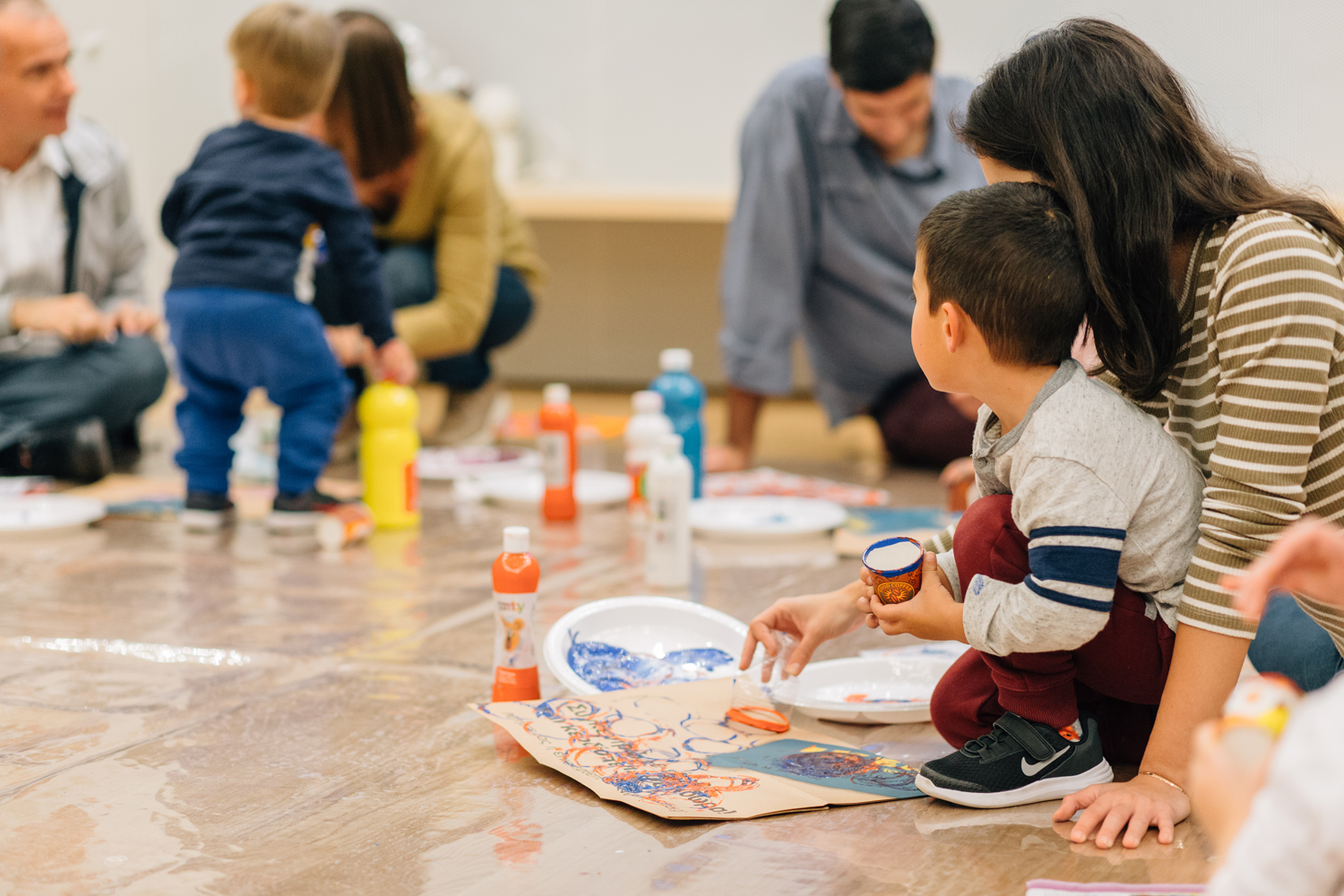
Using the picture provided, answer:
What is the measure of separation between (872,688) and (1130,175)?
2.15ft

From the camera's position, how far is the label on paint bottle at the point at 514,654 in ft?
4.66

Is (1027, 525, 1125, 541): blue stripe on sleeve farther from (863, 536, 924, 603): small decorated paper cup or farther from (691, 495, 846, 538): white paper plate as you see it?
(691, 495, 846, 538): white paper plate

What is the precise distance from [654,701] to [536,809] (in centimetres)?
25

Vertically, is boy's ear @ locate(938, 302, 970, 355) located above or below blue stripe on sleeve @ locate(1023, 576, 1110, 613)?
above

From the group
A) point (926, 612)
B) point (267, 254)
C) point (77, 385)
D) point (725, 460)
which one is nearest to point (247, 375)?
point (267, 254)

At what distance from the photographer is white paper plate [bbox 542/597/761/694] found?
150 centimetres

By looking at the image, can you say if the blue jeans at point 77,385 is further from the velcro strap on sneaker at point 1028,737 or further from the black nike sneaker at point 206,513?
the velcro strap on sneaker at point 1028,737

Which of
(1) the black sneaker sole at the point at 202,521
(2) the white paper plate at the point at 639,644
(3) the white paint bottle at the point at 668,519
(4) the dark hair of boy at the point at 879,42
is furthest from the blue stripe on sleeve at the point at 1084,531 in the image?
(1) the black sneaker sole at the point at 202,521

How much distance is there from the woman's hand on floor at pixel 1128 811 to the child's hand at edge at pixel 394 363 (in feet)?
5.50

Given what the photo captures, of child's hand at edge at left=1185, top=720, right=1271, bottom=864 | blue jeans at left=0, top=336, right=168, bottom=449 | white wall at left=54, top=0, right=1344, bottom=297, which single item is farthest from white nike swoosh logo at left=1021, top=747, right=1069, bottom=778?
white wall at left=54, top=0, right=1344, bottom=297

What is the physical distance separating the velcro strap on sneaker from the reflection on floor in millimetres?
60

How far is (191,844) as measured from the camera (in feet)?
3.59

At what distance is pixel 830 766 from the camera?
127 centimetres

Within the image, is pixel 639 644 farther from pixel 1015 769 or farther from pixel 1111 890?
pixel 1111 890
